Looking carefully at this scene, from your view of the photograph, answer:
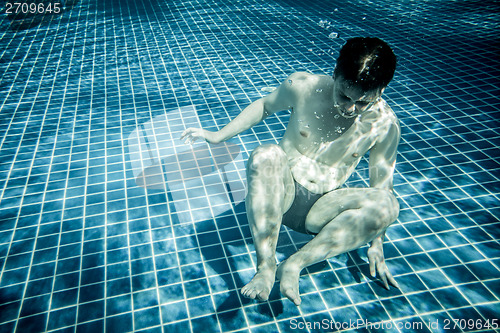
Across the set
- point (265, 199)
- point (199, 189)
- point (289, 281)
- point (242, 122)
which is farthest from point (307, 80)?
point (199, 189)

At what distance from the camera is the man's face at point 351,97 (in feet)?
6.22

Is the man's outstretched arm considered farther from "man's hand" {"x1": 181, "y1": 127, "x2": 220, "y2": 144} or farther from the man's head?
the man's head

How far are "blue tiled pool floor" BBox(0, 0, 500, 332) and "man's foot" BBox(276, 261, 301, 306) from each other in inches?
13.0

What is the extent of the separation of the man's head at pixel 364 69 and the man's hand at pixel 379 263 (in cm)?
102

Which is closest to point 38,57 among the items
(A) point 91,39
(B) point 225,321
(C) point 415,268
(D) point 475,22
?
(A) point 91,39

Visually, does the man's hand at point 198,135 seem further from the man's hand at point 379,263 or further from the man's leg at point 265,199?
the man's hand at point 379,263

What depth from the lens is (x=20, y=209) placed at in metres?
2.97

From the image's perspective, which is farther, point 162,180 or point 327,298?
point 162,180

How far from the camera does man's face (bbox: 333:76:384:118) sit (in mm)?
1896

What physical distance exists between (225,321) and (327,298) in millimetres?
655

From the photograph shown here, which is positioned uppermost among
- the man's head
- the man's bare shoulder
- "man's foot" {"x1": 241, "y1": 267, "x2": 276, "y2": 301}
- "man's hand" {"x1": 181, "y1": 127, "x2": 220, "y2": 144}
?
the man's head

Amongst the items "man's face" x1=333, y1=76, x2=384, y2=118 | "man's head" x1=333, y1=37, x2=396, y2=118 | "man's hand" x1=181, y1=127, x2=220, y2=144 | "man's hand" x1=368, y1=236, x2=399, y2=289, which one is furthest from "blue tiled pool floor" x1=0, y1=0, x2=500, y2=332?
"man's head" x1=333, y1=37, x2=396, y2=118

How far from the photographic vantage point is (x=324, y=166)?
91.3 inches

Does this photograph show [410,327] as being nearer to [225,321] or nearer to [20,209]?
[225,321]
